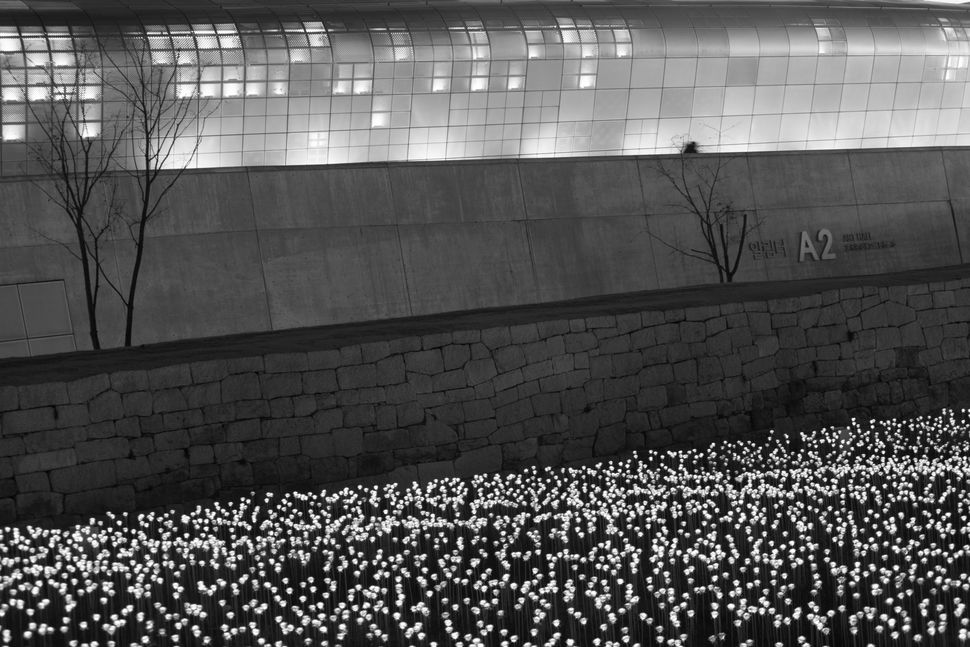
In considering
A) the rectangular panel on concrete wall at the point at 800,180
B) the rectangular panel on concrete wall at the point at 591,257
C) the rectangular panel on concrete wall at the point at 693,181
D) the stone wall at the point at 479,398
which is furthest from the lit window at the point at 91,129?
the rectangular panel on concrete wall at the point at 800,180

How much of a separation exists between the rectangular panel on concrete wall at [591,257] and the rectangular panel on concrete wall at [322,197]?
10.1 ft

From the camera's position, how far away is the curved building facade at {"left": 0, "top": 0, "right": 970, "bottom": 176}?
22281mm

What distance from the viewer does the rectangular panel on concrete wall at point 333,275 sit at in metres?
21.6

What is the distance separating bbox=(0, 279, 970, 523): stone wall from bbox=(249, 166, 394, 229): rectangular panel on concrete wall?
Result: 30.3 feet

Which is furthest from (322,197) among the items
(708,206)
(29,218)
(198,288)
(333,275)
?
(708,206)

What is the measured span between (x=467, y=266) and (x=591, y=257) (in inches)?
102

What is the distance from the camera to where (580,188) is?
2430cm

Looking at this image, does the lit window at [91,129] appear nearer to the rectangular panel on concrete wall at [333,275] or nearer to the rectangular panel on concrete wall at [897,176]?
the rectangular panel on concrete wall at [333,275]

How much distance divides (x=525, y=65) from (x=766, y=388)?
11.7 m

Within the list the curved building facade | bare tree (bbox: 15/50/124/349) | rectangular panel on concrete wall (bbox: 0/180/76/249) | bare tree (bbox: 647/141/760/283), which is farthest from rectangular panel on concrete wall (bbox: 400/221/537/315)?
rectangular panel on concrete wall (bbox: 0/180/76/249)

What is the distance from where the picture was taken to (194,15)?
22.7 meters

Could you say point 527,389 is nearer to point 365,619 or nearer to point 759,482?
point 759,482

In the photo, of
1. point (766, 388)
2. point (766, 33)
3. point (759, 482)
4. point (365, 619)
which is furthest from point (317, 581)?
point (766, 33)

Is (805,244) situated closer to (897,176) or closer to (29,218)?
(897,176)
